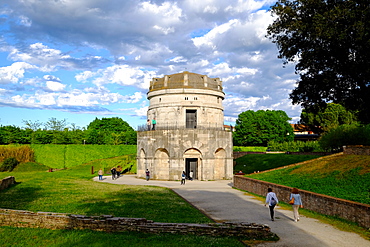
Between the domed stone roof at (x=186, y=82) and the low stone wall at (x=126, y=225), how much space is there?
27793 millimetres

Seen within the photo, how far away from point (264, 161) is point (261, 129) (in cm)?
3486

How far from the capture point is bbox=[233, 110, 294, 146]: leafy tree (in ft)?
260

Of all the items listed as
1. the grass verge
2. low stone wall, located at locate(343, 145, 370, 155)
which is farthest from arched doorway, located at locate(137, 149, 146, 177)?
the grass verge

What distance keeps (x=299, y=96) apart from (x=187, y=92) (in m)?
16.2

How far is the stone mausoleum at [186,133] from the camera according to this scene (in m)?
36.4

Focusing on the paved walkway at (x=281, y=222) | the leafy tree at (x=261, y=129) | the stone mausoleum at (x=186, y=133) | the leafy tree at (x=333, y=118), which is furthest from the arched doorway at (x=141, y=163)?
the leafy tree at (x=261, y=129)

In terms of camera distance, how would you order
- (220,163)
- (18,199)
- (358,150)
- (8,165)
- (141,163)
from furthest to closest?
(8,165)
(141,163)
(220,163)
(358,150)
(18,199)

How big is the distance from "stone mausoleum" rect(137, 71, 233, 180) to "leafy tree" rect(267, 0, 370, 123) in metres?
14.5

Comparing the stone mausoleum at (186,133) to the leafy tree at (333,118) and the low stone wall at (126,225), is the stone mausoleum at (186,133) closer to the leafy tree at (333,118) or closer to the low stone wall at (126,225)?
the low stone wall at (126,225)

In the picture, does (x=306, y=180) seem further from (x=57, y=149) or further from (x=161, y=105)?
(x=57, y=149)

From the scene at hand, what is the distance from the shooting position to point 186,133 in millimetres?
36375

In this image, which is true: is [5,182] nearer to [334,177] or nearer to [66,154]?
[334,177]

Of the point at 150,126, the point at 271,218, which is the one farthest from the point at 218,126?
the point at 271,218

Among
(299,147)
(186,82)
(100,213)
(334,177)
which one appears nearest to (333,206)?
(334,177)
